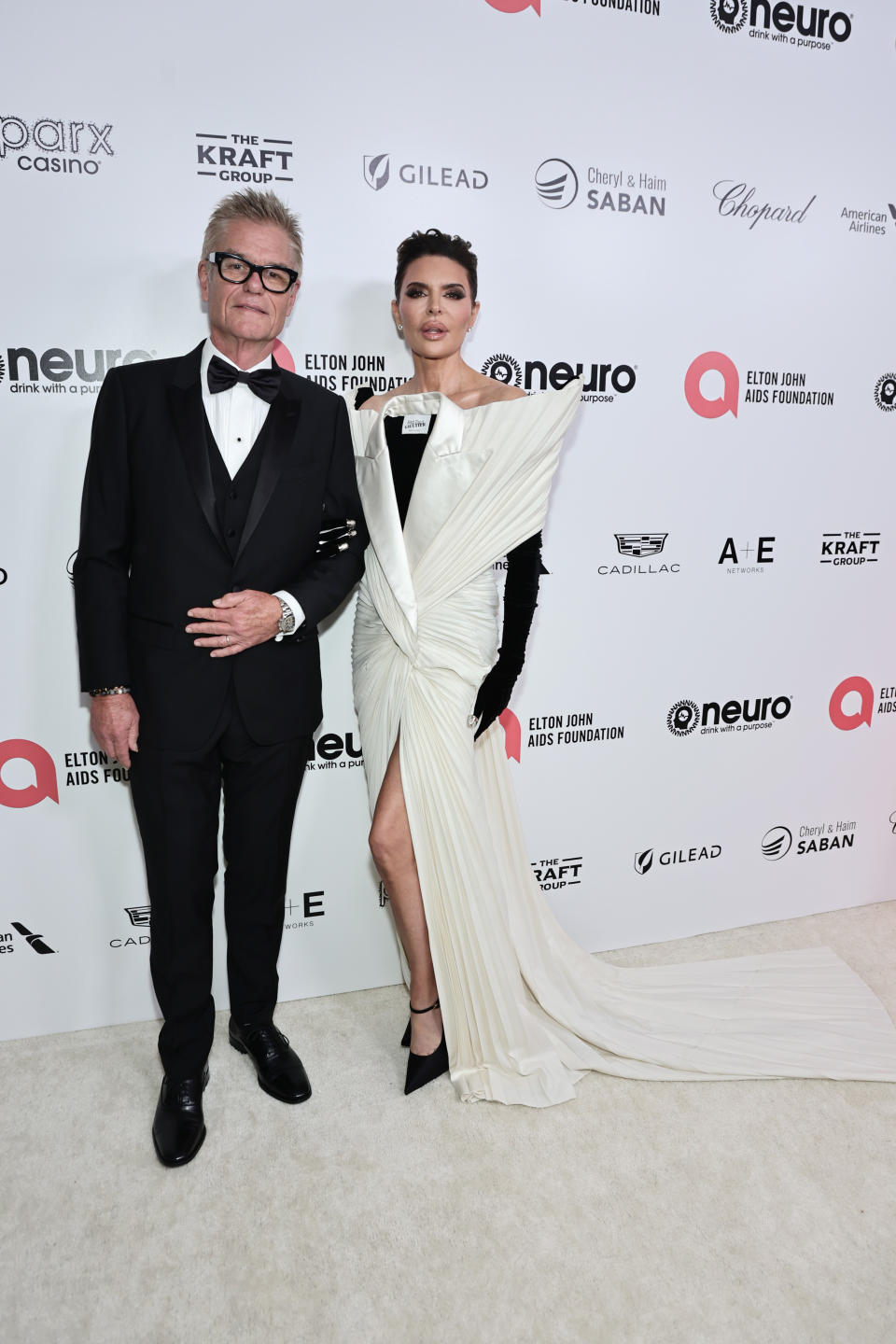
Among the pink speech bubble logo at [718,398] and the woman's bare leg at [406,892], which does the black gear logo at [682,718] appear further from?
the woman's bare leg at [406,892]

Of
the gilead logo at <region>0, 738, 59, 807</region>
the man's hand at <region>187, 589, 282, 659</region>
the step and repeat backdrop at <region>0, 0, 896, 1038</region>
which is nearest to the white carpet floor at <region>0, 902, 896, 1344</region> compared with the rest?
the step and repeat backdrop at <region>0, 0, 896, 1038</region>

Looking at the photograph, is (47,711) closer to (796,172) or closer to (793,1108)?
(793,1108)

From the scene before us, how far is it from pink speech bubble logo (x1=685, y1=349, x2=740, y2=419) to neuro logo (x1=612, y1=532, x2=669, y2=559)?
0.43 metres

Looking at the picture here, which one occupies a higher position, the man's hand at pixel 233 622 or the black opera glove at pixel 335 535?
the black opera glove at pixel 335 535

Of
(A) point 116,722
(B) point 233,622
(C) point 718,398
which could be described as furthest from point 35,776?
(C) point 718,398

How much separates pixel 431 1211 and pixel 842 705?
7.69 feet

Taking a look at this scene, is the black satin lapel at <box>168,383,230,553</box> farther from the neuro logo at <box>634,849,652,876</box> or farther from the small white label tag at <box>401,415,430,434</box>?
the neuro logo at <box>634,849,652,876</box>

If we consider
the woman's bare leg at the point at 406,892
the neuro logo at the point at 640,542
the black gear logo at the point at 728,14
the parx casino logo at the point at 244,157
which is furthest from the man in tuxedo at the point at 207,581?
the black gear logo at the point at 728,14

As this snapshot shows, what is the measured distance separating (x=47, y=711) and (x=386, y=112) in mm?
1944

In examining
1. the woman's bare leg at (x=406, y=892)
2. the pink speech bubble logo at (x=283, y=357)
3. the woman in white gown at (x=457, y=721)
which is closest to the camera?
the woman in white gown at (x=457, y=721)

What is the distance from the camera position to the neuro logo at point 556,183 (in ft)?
8.68

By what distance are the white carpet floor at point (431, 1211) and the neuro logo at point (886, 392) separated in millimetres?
2283

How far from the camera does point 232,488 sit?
2088 millimetres

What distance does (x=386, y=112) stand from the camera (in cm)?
248
